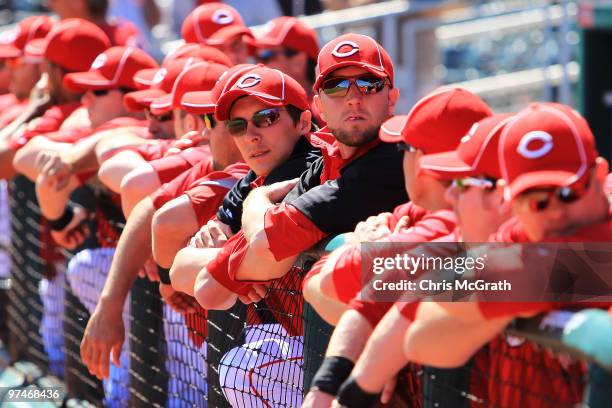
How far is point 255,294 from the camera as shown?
390cm

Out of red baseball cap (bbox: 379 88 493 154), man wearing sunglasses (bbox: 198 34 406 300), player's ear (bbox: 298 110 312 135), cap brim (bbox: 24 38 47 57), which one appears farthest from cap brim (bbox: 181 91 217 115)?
cap brim (bbox: 24 38 47 57)

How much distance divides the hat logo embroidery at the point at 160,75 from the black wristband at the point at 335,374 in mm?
2731

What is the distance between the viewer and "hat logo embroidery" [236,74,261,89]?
4.08m

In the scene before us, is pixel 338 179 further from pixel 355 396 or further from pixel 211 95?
pixel 211 95

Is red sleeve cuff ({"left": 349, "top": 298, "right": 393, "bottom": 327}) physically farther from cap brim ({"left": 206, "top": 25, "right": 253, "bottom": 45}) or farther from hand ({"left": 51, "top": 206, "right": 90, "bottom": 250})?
cap brim ({"left": 206, "top": 25, "right": 253, "bottom": 45})

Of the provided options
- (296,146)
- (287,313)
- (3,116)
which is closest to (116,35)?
(3,116)

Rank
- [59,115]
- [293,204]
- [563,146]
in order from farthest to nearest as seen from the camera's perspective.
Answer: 1. [59,115]
2. [293,204]
3. [563,146]

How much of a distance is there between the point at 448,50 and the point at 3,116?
533cm

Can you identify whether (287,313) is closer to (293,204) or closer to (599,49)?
(293,204)

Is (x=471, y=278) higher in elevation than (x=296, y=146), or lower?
higher

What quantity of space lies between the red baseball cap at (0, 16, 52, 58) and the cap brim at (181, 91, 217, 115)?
3077mm

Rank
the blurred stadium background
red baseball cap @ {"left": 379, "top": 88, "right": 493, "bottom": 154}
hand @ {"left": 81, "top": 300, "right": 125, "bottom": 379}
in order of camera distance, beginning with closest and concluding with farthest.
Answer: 1. red baseball cap @ {"left": 379, "top": 88, "right": 493, "bottom": 154}
2. hand @ {"left": 81, "top": 300, "right": 125, "bottom": 379}
3. the blurred stadium background

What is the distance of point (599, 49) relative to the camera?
9477mm

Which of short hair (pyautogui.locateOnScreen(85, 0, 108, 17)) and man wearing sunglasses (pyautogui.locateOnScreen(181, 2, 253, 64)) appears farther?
short hair (pyautogui.locateOnScreen(85, 0, 108, 17))
